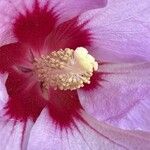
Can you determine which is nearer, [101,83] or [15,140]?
[15,140]

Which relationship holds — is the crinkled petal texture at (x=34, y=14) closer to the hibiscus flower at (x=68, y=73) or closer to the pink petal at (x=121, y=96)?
the hibiscus flower at (x=68, y=73)

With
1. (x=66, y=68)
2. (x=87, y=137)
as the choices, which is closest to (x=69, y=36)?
(x=66, y=68)

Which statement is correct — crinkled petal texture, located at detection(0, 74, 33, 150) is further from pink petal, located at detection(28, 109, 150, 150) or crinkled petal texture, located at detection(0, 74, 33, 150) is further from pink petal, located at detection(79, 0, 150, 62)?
pink petal, located at detection(79, 0, 150, 62)

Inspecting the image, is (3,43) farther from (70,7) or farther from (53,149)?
(53,149)

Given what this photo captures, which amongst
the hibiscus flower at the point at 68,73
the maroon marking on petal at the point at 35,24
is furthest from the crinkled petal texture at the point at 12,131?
the maroon marking on petal at the point at 35,24

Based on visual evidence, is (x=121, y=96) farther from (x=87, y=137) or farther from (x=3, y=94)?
(x=3, y=94)

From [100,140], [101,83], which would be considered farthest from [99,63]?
[100,140]
